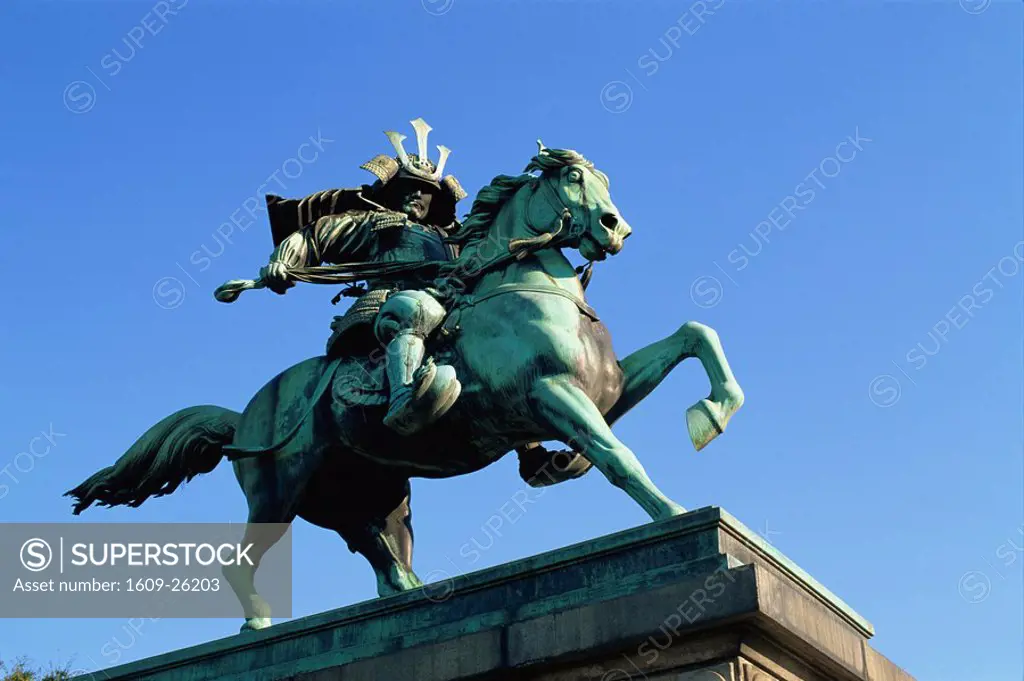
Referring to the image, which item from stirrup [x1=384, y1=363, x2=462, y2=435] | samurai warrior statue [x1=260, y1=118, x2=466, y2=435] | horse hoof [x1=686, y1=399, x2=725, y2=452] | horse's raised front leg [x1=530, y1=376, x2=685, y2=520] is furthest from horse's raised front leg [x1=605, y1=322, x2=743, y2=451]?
samurai warrior statue [x1=260, y1=118, x2=466, y2=435]

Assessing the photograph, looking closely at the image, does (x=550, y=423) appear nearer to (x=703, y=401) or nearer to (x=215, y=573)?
(x=703, y=401)

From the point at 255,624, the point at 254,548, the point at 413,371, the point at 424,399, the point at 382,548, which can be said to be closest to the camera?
the point at 424,399

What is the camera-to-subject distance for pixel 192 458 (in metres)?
11.0

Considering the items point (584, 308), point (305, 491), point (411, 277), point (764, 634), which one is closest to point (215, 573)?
point (305, 491)

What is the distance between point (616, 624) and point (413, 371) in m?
2.56

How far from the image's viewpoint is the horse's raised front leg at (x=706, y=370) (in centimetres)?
898

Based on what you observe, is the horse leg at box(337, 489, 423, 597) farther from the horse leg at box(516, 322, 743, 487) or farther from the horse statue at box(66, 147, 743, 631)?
the horse leg at box(516, 322, 743, 487)

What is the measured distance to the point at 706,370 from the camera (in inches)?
368

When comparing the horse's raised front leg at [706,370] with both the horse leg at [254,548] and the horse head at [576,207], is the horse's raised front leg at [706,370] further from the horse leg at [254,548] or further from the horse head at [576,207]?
the horse leg at [254,548]

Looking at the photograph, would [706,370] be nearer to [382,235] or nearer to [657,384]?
[657,384]

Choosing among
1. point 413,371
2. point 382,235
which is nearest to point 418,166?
point 382,235

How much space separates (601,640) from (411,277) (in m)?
4.06

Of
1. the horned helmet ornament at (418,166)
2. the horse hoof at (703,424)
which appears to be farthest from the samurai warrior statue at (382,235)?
the horse hoof at (703,424)

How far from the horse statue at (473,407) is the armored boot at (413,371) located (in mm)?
164
